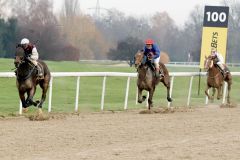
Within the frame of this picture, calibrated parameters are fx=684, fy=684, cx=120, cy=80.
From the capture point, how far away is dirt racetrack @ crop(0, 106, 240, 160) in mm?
8672

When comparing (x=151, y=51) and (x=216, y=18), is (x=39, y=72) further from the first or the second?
(x=216, y=18)

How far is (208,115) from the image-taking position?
15992mm

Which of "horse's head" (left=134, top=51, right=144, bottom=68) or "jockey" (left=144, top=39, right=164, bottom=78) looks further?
"jockey" (left=144, top=39, right=164, bottom=78)

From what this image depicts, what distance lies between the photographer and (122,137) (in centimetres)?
1088

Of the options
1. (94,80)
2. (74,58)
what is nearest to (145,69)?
(94,80)

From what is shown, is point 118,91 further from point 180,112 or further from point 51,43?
point 51,43

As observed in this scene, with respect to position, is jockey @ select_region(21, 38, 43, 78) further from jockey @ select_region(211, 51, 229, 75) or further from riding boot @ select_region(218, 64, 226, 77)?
riding boot @ select_region(218, 64, 226, 77)

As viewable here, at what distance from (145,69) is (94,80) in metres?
16.3

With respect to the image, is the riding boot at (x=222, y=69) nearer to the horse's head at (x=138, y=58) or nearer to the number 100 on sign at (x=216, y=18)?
the number 100 on sign at (x=216, y=18)

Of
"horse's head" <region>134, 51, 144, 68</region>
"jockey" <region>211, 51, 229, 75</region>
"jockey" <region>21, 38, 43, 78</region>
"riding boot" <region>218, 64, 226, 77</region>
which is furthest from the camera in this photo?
"riding boot" <region>218, 64, 226, 77</region>

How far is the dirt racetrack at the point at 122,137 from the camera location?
28.5 feet

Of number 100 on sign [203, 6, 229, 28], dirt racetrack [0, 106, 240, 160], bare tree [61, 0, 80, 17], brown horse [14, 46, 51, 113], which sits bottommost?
dirt racetrack [0, 106, 240, 160]

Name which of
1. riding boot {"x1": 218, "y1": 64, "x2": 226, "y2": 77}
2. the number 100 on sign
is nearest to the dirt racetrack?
riding boot {"x1": 218, "y1": 64, "x2": 226, "y2": 77}

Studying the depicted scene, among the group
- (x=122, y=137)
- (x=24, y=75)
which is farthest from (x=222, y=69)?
(x=122, y=137)
